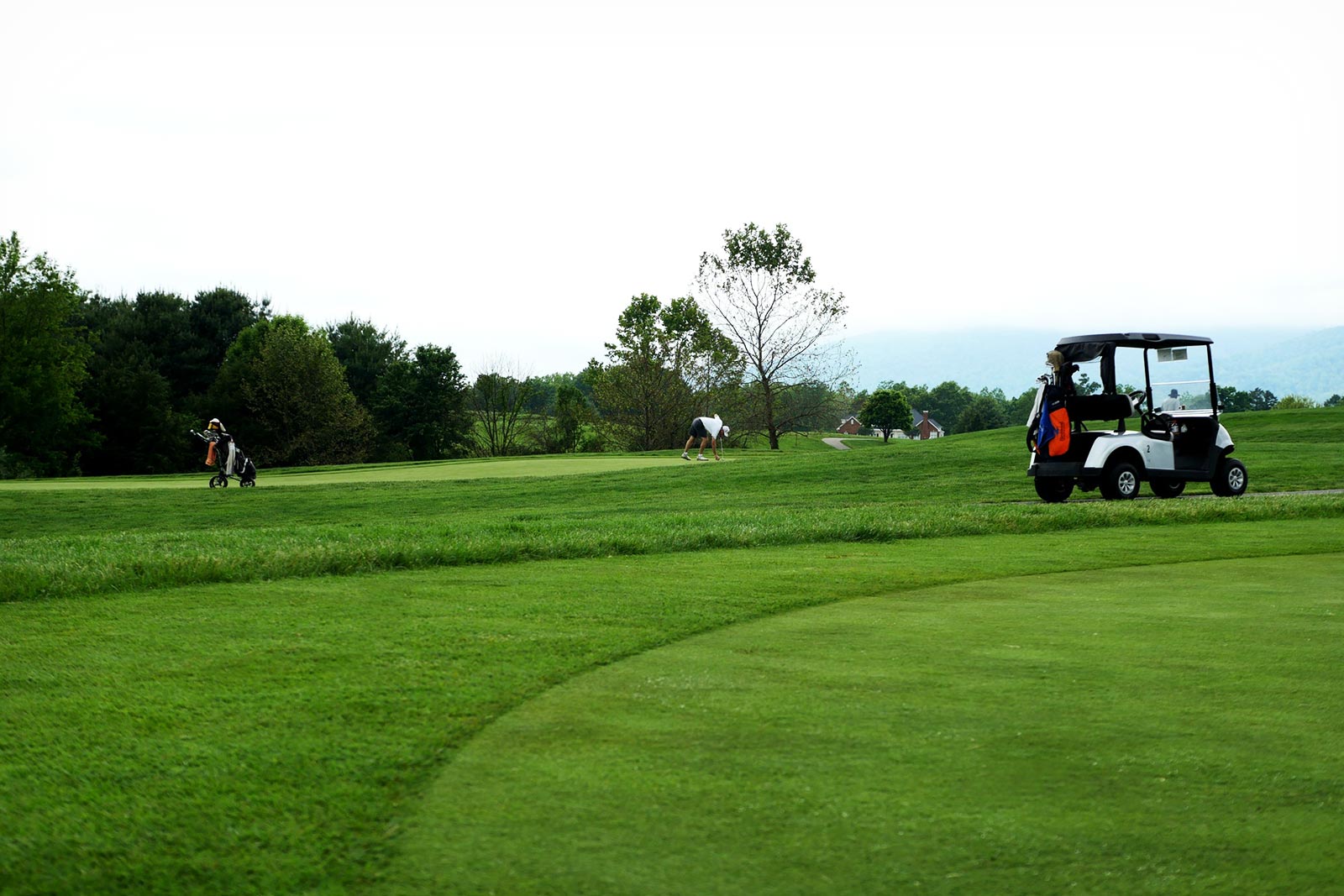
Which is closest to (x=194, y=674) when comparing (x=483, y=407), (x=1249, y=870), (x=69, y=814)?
(x=69, y=814)

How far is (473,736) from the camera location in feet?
11.5

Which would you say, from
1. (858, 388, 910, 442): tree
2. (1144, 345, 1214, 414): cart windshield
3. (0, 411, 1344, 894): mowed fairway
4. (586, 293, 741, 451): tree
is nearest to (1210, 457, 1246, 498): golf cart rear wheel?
(1144, 345, 1214, 414): cart windshield

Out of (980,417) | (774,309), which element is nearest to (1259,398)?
(980,417)

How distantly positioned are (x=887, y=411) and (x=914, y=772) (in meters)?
112

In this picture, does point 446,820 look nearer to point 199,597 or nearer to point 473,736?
point 473,736

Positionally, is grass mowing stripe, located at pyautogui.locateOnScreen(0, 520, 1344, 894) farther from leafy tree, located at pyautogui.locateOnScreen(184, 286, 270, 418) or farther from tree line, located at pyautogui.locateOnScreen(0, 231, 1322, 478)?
leafy tree, located at pyautogui.locateOnScreen(184, 286, 270, 418)

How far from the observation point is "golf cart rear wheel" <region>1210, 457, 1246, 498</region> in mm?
14820

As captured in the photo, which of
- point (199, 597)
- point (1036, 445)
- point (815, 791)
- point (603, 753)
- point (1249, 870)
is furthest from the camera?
point (1036, 445)

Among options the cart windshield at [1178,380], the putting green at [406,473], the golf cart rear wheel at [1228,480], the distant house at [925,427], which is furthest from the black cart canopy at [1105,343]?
the distant house at [925,427]

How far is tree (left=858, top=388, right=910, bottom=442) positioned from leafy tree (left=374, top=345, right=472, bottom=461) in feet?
207

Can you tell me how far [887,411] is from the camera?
112688 millimetres

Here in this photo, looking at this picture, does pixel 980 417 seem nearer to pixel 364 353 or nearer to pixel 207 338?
pixel 364 353

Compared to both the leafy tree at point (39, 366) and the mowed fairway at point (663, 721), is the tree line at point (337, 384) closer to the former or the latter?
the leafy tree at point (39, 366)

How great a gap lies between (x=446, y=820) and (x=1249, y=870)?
199 centimetres
